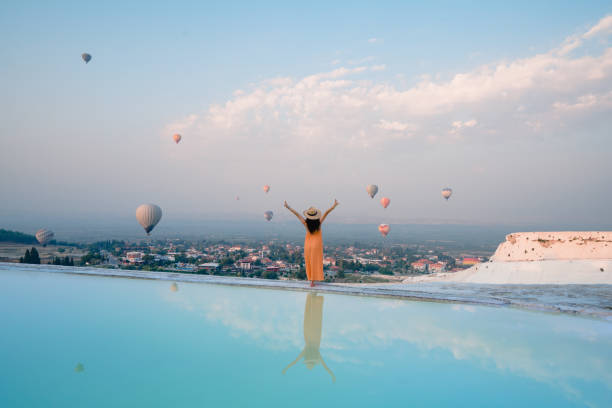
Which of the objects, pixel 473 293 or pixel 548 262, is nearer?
pixel 473 293

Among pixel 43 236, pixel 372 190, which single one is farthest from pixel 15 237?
pixel 372 190

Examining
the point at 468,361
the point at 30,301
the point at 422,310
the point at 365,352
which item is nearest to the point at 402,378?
the point at 365,352

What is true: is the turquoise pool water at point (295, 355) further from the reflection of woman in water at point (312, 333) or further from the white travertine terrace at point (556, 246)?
the white travertine terrace at point (556, 246)

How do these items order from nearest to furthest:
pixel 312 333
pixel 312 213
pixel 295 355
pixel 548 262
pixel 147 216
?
pixel 295 355
pixel 312 333
pixel 312 213
pixel 548 262
pixel 147 216

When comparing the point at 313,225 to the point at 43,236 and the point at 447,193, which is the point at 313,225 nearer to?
the point at 447,193

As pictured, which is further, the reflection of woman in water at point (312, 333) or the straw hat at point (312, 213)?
the straw hat at point (312, 213)

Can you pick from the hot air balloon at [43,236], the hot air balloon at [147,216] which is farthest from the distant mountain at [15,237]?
the hot air balloon at [147,216]

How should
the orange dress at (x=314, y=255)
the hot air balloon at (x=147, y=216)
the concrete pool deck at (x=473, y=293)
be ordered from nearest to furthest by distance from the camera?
the concrete pool deck at (x=473, y=293) < the orange dress at (x=314, y=255) < the hot air balloon at (x=147, y=216)
